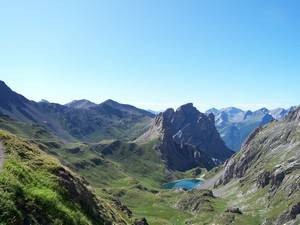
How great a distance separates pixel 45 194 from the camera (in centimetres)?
2880

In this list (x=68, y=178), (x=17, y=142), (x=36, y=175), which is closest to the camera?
(x=36, y=175)

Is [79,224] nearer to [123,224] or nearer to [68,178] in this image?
[68,178]

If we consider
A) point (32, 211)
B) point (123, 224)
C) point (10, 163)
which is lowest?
point (123, 224)

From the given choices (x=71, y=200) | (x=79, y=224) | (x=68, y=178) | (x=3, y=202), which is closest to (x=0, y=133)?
(x=68, y=178)

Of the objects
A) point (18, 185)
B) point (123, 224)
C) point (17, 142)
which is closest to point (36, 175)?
point (18, 185)

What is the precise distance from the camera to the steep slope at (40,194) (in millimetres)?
25406

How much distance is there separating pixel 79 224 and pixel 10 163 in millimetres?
6024

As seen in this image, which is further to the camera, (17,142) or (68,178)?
(17,142)

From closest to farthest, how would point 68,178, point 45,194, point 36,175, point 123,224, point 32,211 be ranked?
point 32,211 → point 45,194 → point 36,175 → point 68,178 → point 123,224

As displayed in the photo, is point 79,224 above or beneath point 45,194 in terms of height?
beneath

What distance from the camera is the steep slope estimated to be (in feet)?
83.4

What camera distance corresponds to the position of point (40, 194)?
2834 cm

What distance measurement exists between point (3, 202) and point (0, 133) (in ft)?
49.8

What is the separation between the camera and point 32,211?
26109 mm
